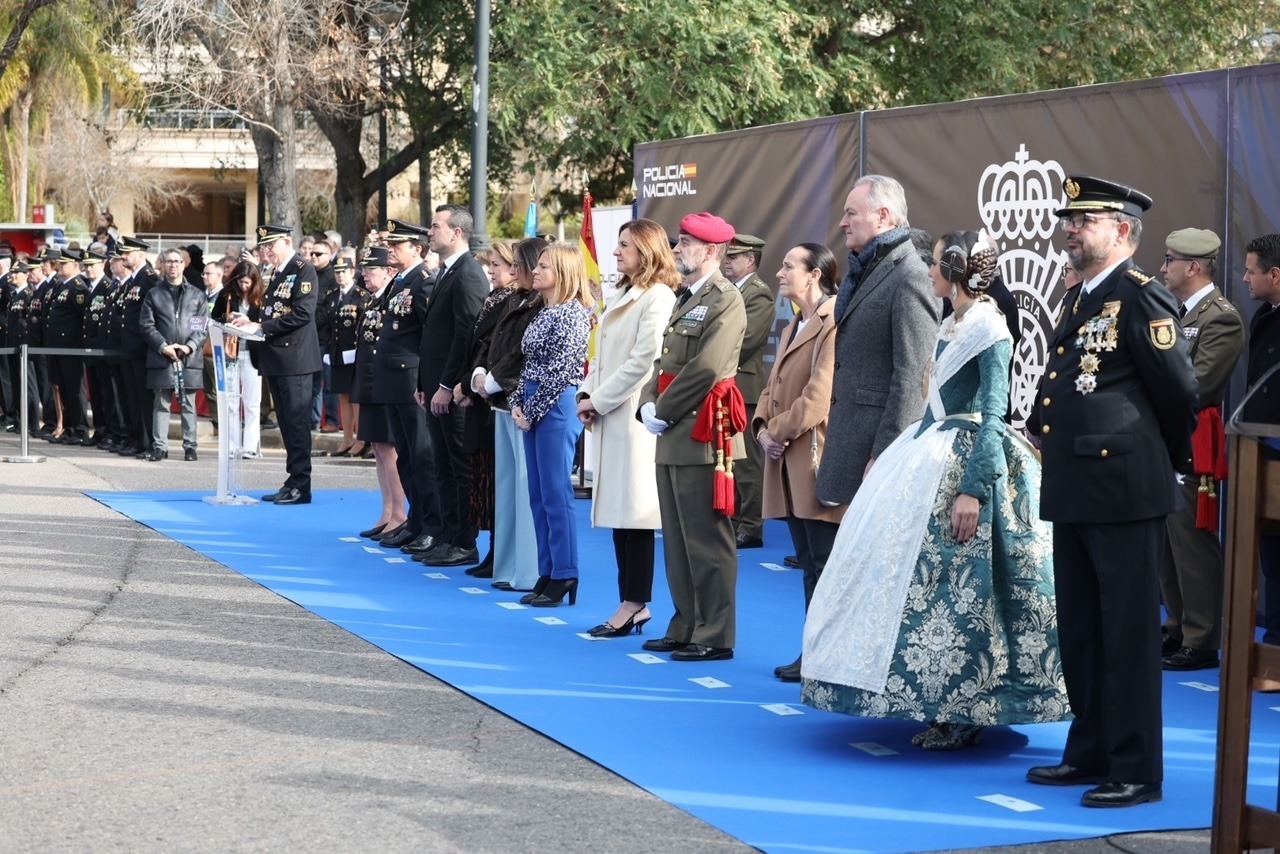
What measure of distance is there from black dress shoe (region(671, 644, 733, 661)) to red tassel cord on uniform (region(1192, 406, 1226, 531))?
2158 millimetres

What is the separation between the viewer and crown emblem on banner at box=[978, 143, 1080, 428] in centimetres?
870

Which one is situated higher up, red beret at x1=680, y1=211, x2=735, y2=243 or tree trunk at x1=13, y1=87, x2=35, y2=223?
tree trunk at x1=13, y1=87, x2=35, y2=223

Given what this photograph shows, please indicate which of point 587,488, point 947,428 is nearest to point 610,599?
point 947,428

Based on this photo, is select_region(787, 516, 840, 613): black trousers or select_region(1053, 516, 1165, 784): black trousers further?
select_region(787, 516, 840, 613): black trousers

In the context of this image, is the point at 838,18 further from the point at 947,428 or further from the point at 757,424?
the point at 947,428

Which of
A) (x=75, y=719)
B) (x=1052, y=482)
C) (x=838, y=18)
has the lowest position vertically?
(x=75, y=719)

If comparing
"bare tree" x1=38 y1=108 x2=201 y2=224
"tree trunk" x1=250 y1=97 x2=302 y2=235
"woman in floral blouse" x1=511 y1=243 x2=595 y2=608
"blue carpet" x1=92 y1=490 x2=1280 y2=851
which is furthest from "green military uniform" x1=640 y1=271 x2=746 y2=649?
"bare tree" x1=38 y1=108 x2=201 y2=224

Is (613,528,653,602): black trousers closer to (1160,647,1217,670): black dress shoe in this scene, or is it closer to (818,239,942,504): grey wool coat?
(818,239,942,504): grey wool coat

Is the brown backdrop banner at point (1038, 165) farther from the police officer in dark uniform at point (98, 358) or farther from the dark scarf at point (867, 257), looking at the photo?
the police officer in dark uniform at point (98, 358)

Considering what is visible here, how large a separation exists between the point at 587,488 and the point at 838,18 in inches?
376

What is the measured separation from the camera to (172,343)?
15.8 metres

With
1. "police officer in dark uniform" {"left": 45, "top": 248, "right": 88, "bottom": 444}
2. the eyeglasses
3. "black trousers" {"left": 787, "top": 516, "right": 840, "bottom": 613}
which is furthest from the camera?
"police officer in dark uniform" {"left": 45, "top": 248, "right": 88, "bottom": 444}

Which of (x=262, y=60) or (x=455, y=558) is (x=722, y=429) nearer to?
(x=455, y=558)

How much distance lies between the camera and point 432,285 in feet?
33.5
